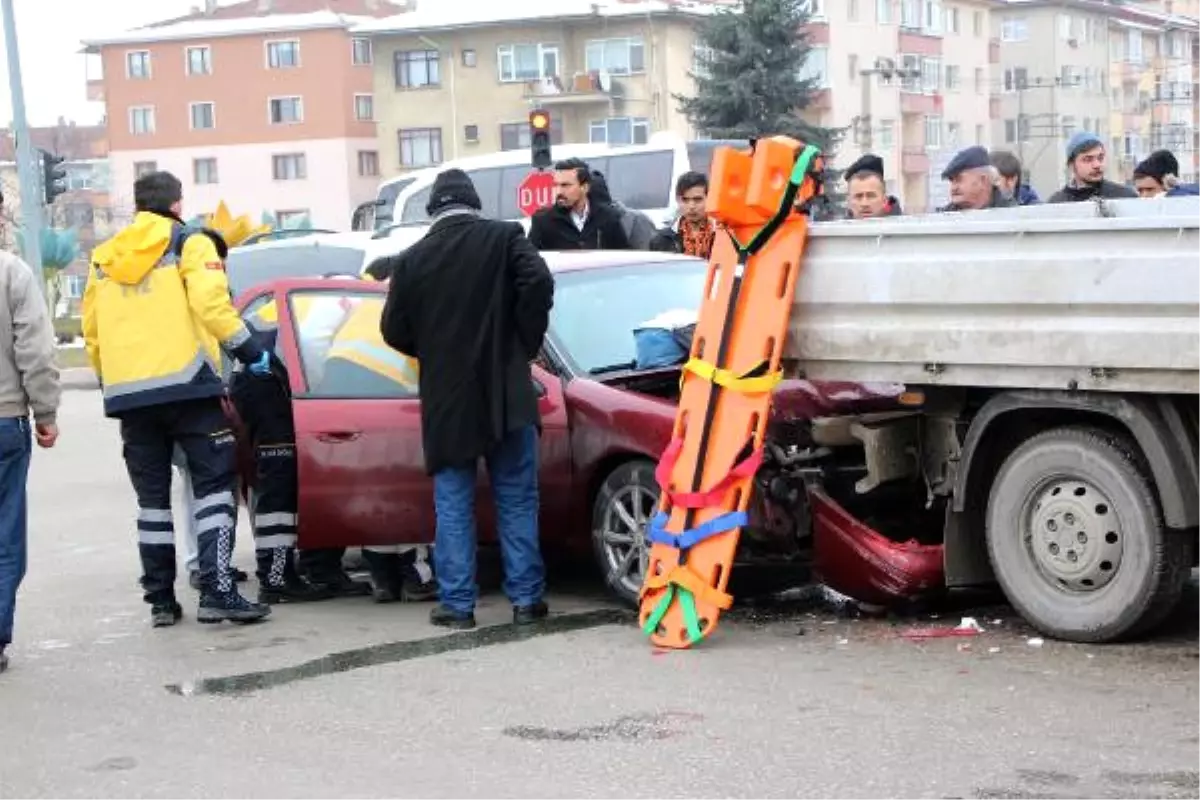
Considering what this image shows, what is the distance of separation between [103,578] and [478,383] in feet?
10.5

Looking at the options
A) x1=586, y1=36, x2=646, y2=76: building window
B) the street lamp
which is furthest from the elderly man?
x1=586, y1=36, x2=646, y2=76: building window

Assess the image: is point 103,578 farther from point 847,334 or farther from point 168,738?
point 847,334

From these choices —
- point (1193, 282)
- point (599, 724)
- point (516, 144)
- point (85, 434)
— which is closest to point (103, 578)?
point (599, 724)

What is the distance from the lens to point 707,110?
54250 millimetres

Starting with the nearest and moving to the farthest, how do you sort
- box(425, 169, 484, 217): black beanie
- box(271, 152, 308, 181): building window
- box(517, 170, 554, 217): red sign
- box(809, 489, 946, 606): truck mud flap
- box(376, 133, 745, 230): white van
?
box(809, 489, 946, 606): truck mud flap
box(425, 169, 484, 217): black beanie
box(517, 170, 554, 217): red sign
box(376, 133, 745, 230): white van
box(271, 152, 308, 181): building window

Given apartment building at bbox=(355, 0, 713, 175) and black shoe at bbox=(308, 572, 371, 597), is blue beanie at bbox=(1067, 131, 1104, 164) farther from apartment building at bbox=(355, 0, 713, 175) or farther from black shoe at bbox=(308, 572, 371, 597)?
apartment building at bbox=(355, 0, 713, 175)

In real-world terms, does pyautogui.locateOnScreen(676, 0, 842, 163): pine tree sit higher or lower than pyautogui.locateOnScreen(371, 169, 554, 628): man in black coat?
higher

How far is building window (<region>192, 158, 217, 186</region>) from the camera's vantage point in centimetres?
8806

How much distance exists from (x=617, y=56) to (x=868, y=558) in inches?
2764

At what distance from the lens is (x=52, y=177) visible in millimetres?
30891

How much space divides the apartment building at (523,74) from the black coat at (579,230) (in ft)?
207

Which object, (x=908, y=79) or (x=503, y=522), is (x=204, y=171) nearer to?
(x=908, y=79)

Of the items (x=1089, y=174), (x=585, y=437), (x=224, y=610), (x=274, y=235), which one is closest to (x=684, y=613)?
(x=585, y=437)

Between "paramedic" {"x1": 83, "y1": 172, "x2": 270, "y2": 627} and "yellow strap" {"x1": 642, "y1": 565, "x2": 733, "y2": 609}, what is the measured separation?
206cm
